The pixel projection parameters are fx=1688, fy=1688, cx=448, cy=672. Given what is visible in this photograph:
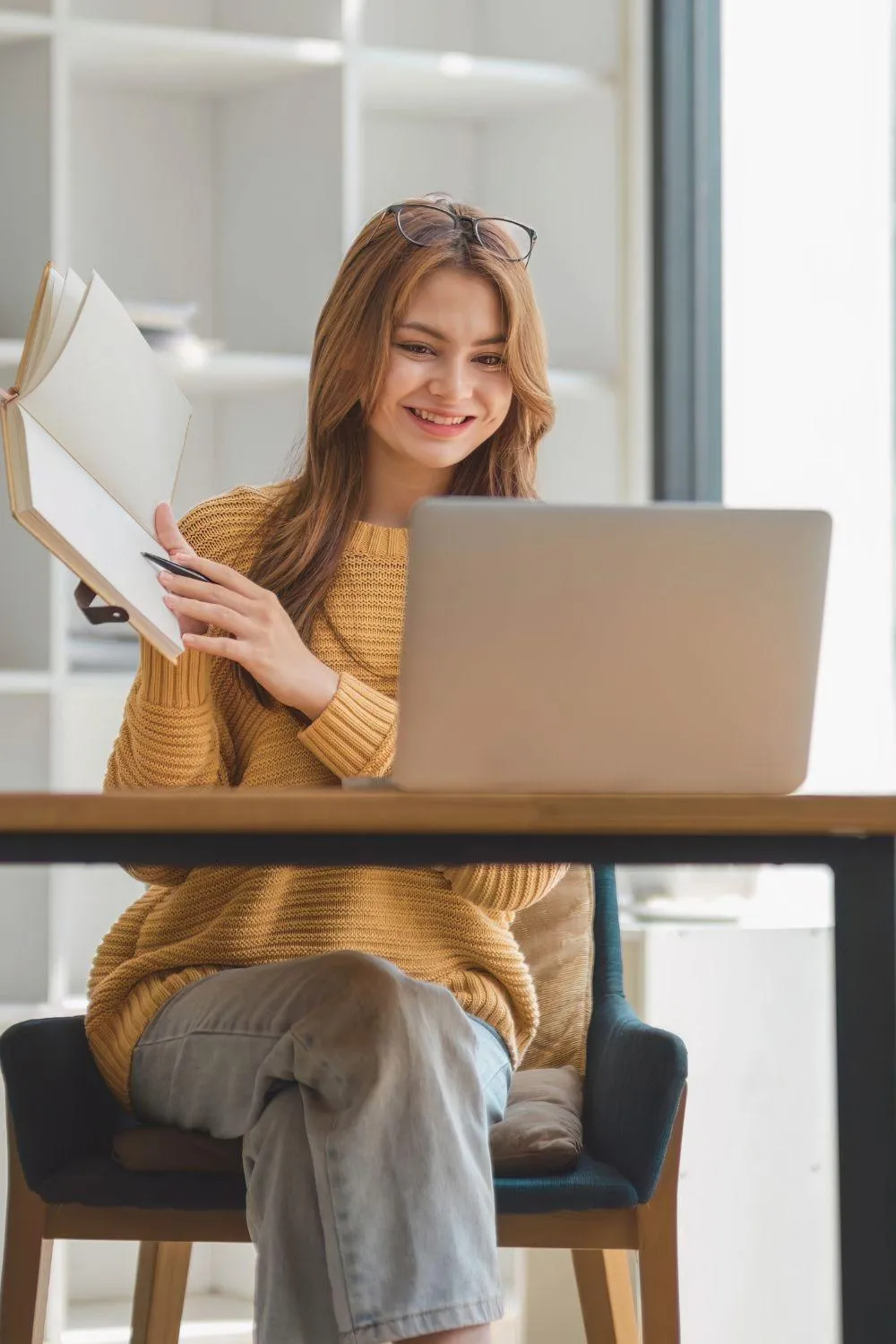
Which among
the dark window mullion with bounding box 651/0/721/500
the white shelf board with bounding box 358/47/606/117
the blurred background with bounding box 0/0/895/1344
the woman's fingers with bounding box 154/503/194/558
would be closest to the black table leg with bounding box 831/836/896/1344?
the woman's fingers with bounding box 154/503/194/558

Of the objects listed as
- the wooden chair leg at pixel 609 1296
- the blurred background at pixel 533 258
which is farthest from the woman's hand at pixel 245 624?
the blurred background at pixel 533 258

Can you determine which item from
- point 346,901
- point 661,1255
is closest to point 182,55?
point 346,901

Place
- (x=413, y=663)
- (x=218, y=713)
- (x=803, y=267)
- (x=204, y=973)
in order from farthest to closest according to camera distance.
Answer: (x=803, y=267) → (x=218, y=713) → (x=204, y=973) → (x=413, y=663)

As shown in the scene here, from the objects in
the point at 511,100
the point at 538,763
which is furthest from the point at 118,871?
the point at 538,763

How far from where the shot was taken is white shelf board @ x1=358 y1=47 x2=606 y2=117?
2.68 metres

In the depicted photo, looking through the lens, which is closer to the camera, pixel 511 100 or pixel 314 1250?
pixel 314 1250

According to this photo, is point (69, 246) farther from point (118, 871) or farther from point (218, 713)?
point (218, 713)

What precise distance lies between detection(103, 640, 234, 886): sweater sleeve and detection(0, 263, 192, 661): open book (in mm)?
185

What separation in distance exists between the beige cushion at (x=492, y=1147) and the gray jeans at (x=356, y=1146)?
52mm

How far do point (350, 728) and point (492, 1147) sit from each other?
388mm

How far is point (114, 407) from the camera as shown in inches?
48.7

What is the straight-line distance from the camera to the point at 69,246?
2.78 metres

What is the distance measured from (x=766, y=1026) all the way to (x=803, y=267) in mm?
1243

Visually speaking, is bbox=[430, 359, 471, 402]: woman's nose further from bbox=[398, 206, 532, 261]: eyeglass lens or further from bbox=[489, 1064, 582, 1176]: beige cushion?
bbox=[489, 1064, 582, 1176]: beige cushion
